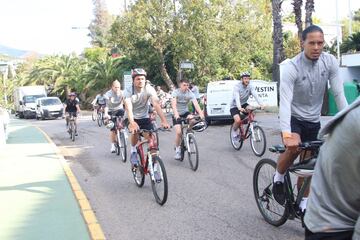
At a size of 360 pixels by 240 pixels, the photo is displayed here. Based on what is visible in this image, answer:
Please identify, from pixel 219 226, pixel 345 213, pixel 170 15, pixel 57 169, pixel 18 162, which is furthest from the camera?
pixel 170 15

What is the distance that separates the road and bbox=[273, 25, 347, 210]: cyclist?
88cm

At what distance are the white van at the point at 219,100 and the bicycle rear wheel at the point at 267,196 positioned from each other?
13368mm

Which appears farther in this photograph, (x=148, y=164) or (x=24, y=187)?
(x=24, y=187)

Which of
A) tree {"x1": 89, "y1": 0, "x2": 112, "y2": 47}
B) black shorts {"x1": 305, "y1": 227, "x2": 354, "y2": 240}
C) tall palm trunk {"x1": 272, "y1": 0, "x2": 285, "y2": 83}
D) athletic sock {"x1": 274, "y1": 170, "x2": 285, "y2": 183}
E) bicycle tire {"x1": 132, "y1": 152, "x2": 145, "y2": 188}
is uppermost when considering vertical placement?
tree {"x1": 89, "y1": 0, "x2": 112, "y2": 47}

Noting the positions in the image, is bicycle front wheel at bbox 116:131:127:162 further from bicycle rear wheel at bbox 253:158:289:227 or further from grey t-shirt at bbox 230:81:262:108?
bicycle rear wheel at bbox 253:158:289:227

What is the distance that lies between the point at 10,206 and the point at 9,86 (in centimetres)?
7074

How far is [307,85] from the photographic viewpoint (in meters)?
4.74

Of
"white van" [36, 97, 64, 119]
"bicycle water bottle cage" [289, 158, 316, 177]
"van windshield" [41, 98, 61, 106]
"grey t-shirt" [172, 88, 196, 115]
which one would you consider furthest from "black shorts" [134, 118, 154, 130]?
"van windshield" [41, 98, 61, 106]

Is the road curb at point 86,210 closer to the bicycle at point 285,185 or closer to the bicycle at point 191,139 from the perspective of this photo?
the bicycle at point 285,185

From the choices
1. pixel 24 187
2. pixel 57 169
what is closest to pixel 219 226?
pixel 24 187

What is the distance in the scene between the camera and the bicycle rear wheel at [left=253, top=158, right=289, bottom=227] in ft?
16.8

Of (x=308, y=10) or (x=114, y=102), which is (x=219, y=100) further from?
(x=114, y=102)

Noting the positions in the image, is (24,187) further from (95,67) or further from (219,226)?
(95,67)

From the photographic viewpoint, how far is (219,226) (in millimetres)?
5562
